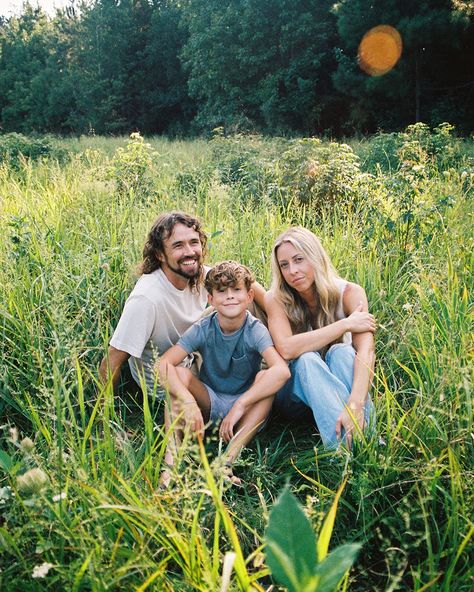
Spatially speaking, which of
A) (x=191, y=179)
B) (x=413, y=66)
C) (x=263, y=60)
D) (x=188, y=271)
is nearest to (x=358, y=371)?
(x=188, y=271)

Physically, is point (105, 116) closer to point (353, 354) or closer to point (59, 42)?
point (59, 42)

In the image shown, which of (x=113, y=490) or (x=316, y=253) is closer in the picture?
(x=113, y=490)

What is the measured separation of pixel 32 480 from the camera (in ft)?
4.51

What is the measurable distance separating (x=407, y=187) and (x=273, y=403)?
76.3 inches

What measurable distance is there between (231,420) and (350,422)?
614 millimetres

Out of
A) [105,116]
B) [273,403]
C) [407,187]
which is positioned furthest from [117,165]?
[105,116]

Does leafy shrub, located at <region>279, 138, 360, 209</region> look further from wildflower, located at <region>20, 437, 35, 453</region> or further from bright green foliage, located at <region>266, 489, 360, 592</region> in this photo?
bright green foliage, located at <region>266, 489, 360, 592</region>

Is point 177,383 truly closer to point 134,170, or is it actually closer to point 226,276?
point 226,276

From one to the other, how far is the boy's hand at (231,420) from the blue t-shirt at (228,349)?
303 millimetres

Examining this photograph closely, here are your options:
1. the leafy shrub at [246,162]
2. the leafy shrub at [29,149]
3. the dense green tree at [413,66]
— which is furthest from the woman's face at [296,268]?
the dense green tree at [413,66]

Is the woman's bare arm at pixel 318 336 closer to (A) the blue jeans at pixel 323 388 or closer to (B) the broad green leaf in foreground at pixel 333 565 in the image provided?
(A) the blue jeans at pixel 323 388

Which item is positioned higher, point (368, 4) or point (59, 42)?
point (59, 42)

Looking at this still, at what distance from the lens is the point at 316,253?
2.80 metres

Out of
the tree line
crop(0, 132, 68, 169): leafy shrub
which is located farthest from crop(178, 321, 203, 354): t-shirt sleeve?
the tree line
